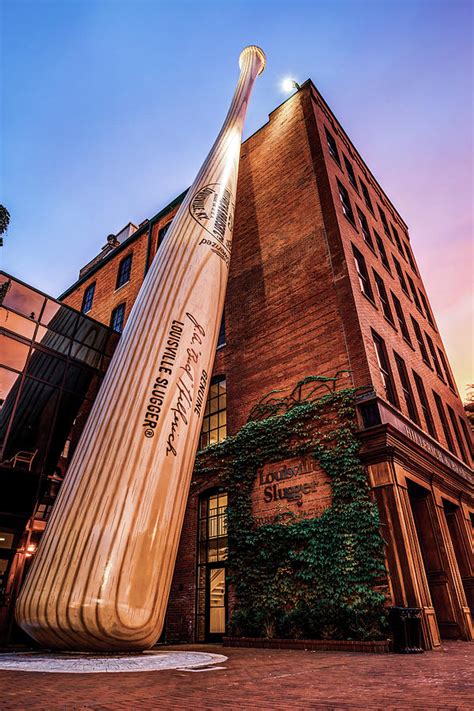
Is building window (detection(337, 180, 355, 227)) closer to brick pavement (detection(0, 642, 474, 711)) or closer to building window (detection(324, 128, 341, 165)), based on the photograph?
building window (detection(324, 128, 341, 165))

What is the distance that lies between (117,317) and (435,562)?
47.8ft

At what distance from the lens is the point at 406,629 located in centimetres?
635

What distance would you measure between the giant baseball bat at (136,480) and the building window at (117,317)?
512 inches

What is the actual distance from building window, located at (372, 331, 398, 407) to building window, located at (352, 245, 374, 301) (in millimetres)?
1420

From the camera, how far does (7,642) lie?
7449 mm

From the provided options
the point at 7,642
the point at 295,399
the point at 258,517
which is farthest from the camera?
the point at 295,399

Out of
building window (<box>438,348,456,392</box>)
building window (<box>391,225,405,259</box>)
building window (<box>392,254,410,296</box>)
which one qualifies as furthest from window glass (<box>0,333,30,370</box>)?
building window (<box>391,225,405,259</box>)

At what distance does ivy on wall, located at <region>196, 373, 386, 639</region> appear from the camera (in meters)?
7.30

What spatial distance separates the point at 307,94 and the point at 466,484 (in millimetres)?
14988

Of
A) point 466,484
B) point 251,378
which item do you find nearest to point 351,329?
point 251,378

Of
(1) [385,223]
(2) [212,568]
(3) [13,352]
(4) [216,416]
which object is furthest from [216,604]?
(1) [385,223]

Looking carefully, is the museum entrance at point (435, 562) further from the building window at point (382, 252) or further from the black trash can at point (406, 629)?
the building window at point (382, 252)

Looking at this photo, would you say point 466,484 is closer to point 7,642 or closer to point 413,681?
point 413,681

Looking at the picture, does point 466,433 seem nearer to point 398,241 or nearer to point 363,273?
point 363,273
